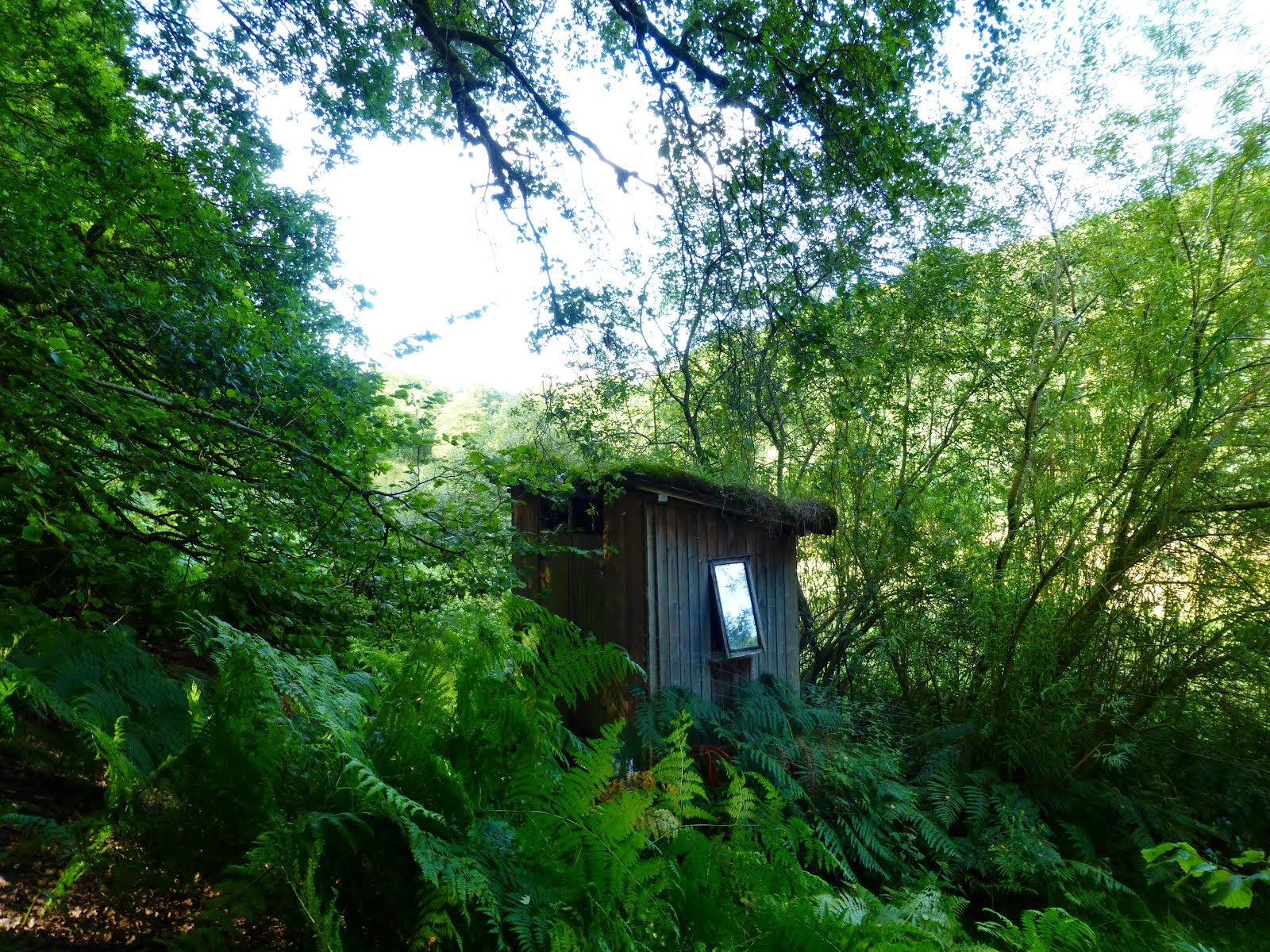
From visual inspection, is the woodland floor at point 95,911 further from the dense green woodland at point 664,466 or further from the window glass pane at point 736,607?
the window glass pane at point 736,607

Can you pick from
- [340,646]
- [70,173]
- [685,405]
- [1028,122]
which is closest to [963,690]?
[685,405]

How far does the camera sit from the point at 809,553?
8.60 m

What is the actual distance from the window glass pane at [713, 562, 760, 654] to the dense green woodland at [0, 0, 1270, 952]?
1.90 feet

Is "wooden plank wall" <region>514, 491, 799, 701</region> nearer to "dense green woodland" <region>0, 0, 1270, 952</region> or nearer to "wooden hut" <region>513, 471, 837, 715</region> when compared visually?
"wooden hut" <region>513, 471, 837, 715</region>

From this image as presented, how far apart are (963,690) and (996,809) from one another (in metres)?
1.49

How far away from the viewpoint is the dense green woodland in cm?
152

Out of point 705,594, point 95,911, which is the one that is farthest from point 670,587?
point 95,911

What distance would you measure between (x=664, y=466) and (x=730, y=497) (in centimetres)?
81

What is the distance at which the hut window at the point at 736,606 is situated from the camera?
6.92 m

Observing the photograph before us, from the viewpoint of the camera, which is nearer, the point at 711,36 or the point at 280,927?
the point at 280,927

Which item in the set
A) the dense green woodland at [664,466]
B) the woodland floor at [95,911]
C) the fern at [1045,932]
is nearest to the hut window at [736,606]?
the dense green woodland at [664,466]

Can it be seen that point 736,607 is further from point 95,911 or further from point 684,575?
point 95,911

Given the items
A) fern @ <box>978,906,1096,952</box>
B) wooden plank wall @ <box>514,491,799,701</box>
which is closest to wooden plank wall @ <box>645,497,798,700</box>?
wooden plank wall @ <box>514,491,799,701</box>

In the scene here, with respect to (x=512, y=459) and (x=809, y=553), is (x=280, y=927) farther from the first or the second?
(x=809, y=553)
